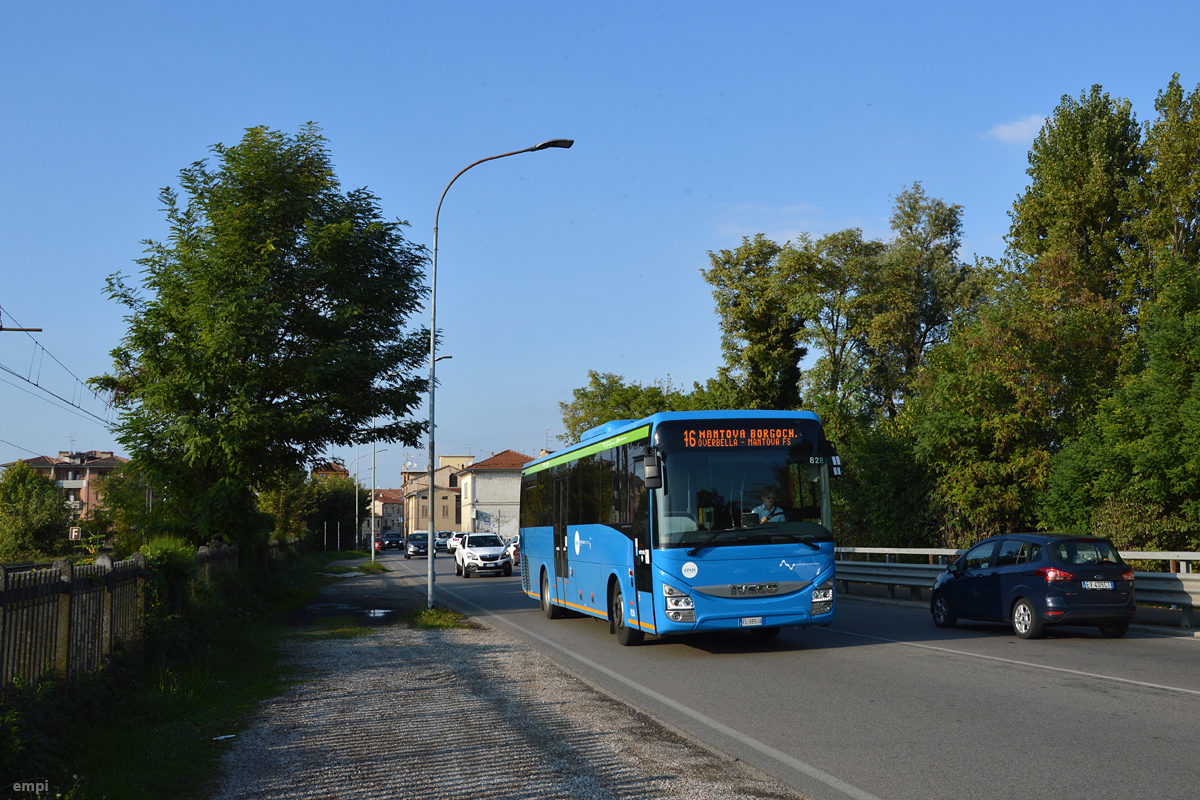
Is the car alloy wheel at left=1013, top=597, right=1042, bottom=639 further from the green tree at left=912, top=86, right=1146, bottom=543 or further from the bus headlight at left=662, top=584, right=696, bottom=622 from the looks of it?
the green tree at left=912, top=86, right=1146, bottom=543

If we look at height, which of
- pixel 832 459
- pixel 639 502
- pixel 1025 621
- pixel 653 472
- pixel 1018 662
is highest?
pixel 832 459

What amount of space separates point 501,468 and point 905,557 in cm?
8469

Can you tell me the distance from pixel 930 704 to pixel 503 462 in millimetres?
106265

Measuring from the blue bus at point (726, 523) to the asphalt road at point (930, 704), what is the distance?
2.22 ft

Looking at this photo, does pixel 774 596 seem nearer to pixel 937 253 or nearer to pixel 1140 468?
pixel 1140 468

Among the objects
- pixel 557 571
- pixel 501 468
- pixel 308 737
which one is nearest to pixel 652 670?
pixel 308 737

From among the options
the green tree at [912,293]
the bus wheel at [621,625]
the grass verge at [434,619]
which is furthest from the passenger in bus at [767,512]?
the green tree at [912,293]

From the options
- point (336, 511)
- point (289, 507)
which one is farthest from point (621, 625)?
point (336, 511)

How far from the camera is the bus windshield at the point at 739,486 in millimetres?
12828

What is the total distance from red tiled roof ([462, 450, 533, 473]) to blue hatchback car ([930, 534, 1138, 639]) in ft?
311

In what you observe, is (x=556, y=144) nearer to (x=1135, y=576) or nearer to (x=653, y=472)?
(x=653, y=472)

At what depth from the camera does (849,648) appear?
1341cm

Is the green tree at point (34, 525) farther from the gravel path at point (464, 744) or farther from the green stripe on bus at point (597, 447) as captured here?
the gravel path at point (464, 744)

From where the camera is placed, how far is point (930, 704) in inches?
354
